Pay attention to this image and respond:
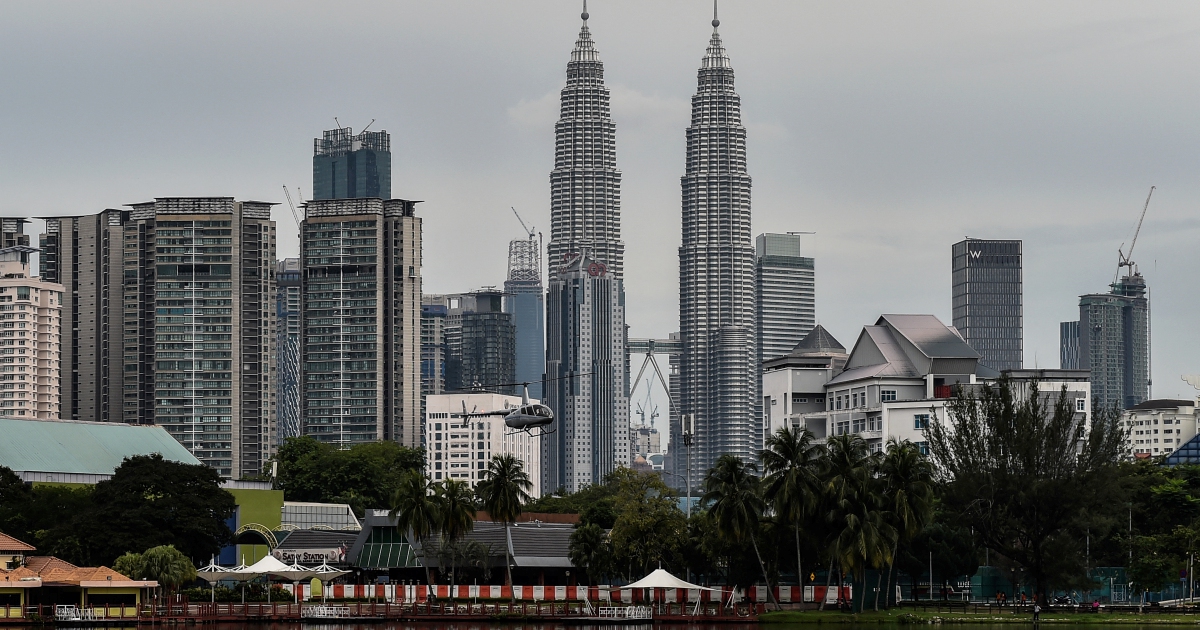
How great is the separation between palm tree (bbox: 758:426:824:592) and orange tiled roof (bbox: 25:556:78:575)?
45522mm

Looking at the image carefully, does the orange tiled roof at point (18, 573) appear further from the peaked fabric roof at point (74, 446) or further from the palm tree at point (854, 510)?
the palm tree at point (854, 510)

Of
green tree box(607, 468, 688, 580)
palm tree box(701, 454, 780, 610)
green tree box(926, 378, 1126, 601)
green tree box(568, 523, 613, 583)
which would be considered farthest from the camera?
green tree box(568, 523, 613, 583)

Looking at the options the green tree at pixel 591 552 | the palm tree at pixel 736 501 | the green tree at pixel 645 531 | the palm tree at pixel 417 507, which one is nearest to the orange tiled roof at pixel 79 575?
the palm tree at pixel 417 507

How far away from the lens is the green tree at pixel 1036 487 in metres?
120

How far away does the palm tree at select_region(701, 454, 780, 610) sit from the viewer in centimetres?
11331

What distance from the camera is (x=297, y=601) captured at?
Answer: 116 m

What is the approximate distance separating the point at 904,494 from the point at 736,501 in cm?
1115

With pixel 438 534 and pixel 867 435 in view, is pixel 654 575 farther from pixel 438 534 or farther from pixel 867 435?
pixel 867 435

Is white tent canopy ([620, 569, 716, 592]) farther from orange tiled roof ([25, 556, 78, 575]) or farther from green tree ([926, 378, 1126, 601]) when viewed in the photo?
orange tiled roof ([25, 556, 78, 575])

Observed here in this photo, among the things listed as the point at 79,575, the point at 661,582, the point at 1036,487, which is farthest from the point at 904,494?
the point at 79,575

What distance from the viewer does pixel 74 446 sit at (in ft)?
536

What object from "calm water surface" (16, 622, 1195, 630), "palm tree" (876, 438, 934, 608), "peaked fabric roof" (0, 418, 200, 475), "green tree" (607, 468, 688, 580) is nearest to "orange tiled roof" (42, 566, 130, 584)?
"calm water surface" (16, 622, 1195, 630)

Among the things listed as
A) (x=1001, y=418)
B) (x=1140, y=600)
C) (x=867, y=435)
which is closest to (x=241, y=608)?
(x=1001, y=418)

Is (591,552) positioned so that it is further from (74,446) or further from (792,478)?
(74,446)
